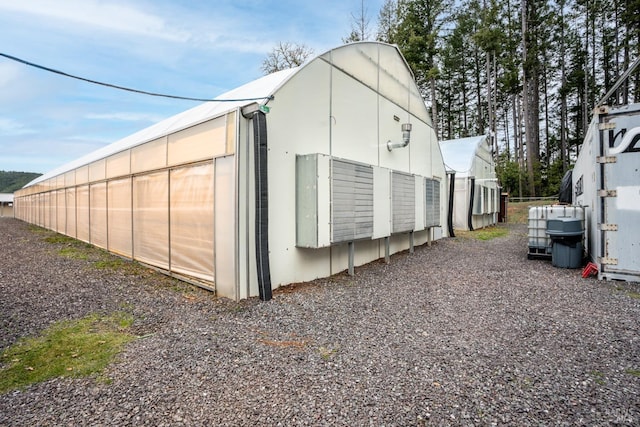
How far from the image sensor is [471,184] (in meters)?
13.9

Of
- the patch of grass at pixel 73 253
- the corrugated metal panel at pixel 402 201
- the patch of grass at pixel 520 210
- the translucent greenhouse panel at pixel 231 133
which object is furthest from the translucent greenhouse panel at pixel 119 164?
the patch of grass at pixel 520 210

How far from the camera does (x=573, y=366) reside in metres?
2.69

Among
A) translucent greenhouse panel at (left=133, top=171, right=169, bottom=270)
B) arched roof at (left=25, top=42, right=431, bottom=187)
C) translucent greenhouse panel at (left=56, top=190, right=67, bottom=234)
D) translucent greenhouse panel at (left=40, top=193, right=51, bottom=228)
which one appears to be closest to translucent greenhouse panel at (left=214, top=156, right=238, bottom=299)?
arched roof at (left=25, top=42, right=431, bottom=187)

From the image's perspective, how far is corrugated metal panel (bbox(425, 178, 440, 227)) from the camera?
911 cm

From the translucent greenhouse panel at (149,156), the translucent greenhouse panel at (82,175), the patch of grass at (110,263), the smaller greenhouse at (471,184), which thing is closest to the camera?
the translucent greenhouse panel at (149,156)

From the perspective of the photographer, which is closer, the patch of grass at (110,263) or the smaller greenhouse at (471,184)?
the patch of grass at (110,263)

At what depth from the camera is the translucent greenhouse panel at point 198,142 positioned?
4785mm

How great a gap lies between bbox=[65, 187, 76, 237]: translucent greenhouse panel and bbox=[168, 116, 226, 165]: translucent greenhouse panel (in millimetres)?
9032

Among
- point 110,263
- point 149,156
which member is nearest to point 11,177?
point 110,263

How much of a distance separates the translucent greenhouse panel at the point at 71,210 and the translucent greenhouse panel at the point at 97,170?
2746 mm

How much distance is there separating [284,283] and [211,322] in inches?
59.3

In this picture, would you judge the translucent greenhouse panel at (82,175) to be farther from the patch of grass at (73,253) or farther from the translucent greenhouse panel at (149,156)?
the translucent greenhouse panel at (149,156)

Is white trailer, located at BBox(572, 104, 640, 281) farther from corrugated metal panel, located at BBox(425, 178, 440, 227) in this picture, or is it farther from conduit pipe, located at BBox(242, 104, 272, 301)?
conduit pipe, located at BBox(242, 104, 272, 301)

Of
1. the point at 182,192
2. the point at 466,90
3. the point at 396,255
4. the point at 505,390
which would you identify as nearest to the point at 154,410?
the point at 505,390
